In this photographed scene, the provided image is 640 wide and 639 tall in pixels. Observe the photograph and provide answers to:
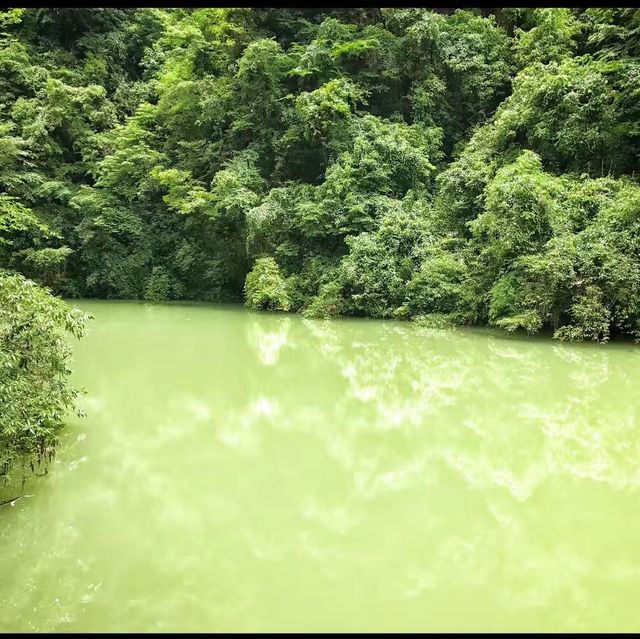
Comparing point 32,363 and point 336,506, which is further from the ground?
point 32,363

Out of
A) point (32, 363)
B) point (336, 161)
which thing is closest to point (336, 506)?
point (32, 363)

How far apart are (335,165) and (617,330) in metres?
7.80

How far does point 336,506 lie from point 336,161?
518 inches

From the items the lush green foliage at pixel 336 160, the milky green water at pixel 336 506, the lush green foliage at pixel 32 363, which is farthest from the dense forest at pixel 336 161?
the lush green foliage at pixel 32 363

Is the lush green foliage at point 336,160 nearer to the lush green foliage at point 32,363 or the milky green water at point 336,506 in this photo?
the milky green water at point 336,506

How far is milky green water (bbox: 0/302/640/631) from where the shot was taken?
289cm

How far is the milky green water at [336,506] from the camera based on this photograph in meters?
2.89

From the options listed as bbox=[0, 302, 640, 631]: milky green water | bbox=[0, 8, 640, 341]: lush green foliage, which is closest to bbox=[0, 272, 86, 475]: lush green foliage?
bbox=[0, 302, 640, 631]: milky green water

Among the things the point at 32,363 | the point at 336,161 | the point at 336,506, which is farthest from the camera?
the point at 336,161

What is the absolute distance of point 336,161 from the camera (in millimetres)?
16156

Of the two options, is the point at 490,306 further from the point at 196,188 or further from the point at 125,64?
the point at 125,64

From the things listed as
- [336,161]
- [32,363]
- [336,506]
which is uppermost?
[336,161]

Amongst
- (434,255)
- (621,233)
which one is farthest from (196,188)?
(621,233)

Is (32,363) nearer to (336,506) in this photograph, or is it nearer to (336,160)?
(336,506)
